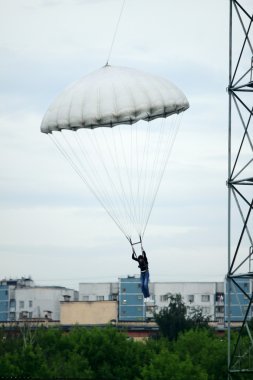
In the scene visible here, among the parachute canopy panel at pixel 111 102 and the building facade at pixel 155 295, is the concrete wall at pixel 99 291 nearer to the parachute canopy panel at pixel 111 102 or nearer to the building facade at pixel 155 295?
the building facade at pixel 155 295

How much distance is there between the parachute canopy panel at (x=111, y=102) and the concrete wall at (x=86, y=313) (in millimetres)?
105155

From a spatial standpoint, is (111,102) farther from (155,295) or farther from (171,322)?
(155,295)

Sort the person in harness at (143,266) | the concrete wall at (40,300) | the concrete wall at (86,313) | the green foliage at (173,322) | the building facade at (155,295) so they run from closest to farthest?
1. the person in harness at (143,266)
2. the green foliage at (173,322)
3. the concrete wall at (86,313)
4. the building facade at (155,295)
5. the concrete wall at (40,300)

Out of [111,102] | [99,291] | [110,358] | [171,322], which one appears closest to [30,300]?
[99,291]

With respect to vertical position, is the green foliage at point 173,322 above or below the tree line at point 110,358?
above

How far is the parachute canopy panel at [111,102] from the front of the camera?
4841 centimetres

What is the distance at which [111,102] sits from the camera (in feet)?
159

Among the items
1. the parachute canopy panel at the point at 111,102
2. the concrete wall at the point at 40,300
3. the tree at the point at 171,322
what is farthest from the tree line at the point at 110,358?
the concrete wall at the point at 40,300

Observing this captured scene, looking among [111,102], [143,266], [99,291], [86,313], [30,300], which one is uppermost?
[99,291]

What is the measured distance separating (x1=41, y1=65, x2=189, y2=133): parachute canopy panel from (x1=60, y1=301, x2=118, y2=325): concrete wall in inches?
4140

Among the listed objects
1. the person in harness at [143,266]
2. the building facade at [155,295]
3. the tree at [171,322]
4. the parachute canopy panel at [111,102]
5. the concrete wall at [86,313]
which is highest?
the building facade at [155,295]

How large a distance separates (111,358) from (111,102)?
43971mm

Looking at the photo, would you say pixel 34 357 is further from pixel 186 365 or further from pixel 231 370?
pixel 231 370

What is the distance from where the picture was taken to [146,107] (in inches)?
1923
